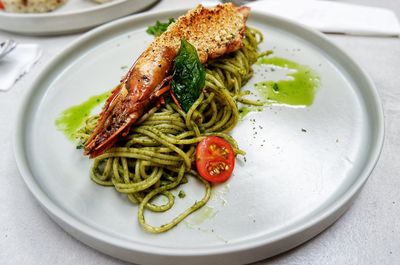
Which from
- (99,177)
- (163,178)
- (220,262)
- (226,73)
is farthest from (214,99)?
(220,262)

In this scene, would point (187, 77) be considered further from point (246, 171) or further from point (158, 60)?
point (246, 171)

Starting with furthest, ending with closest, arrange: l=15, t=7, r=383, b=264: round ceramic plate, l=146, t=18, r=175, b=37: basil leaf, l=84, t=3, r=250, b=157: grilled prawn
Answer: l=146, t=18, r=175, b=37: basil leaf < l=84, t=3, r=250, b=157: grilled prawn < l=15, t=7, r=383, b=264: round ceramic plate

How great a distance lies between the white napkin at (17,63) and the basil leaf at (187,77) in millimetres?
2288

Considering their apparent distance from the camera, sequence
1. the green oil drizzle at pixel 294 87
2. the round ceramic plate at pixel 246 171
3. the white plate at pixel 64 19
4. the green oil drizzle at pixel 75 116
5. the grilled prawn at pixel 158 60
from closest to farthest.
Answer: the round ceramic plate at pixel 246 171 → the grilled prawn at pixel 158 60 → the green oil drizzle at pixel 75 116 → the green oil drizzle at pixel 294 87 → the white plate at pixel 64 19

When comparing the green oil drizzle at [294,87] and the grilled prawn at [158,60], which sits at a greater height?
the grilled prawn at [158,60]

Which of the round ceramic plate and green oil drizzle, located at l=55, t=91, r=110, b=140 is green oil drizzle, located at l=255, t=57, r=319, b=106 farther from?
green oil drizzle, located at l=55, t=91, r=110, b=140

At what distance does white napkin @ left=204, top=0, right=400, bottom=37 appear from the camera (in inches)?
192

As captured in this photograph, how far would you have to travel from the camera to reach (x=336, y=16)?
500 centimetres

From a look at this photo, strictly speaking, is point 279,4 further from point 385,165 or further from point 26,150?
point 26,150

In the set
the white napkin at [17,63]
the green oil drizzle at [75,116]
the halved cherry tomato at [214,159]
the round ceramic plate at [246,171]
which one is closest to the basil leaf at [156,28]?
the round ceramic plate at [246,171]

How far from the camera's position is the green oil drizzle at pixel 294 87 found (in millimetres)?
3891

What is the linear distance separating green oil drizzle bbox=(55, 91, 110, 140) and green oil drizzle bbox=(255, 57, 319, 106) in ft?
5.29

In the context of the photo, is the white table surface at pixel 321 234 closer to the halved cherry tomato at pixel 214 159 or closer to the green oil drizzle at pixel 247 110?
the halved cherry tomato at pixel 214 159

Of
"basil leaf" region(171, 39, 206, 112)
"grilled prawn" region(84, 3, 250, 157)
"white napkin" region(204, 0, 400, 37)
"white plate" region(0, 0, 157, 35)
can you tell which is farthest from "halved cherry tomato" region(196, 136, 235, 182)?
"white plate" region(0, 0, 157, 35)
